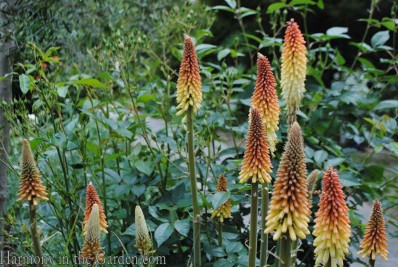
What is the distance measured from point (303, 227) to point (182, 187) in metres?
1.74

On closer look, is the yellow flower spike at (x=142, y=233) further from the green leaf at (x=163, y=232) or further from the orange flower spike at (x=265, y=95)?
the orange flower spike at (x=265, y=95)

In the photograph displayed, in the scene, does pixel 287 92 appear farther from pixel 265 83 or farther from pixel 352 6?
pixel 352 6

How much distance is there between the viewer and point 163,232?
3.27m

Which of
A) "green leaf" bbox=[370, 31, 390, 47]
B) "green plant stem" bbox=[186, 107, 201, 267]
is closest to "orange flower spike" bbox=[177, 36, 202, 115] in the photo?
"green plant stem" bbox=[186, 107, 201, 267]

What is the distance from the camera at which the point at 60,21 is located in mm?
5570

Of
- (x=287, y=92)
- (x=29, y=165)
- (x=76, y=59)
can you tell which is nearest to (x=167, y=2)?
(x=76, y=59)

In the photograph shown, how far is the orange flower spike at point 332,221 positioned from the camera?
2.21m

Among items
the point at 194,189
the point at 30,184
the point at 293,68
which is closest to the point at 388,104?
the point at 293,68

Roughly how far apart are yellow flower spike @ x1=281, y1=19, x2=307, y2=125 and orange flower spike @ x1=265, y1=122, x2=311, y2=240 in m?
0.95

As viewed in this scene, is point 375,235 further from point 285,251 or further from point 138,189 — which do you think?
point 138,189

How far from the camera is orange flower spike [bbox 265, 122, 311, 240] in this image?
6.78 feet

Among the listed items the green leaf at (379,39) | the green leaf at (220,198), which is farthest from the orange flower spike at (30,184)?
the green leaf at (379,39)

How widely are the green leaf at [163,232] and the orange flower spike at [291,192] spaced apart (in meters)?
1.16

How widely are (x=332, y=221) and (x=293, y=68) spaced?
3.68 feet
